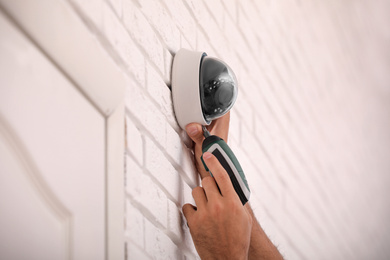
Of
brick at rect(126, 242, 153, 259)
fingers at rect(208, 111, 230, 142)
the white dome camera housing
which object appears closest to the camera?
brick at rect(126, 242, 153, 259)

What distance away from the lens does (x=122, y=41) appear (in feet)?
2.64

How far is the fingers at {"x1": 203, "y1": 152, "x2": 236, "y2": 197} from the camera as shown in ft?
2.90

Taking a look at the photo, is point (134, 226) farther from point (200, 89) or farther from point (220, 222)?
point (200, 89)

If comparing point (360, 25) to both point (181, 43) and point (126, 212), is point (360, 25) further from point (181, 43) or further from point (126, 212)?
point (126, 212)

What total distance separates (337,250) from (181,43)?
1.60 metres

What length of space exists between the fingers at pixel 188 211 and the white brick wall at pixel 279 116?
0.06ft

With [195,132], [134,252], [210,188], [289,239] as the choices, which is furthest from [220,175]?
[289,239]

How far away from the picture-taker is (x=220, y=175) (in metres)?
0.89

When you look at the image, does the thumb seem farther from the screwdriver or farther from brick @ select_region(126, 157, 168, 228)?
brick @ select_region(126, 157, 168, 228)

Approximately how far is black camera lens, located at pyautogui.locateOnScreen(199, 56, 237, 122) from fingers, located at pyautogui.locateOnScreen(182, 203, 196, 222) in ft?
0.69

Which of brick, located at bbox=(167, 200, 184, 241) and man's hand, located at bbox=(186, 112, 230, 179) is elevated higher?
man's hand, located at bbox=(186, 112, 230, 179)

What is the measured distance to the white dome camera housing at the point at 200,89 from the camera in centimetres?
94

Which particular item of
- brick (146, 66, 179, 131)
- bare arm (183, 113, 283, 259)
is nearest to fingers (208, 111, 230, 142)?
bare arm (183, 113, 283, 259)

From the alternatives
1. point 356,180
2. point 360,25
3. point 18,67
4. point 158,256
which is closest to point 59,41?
point 18,67
